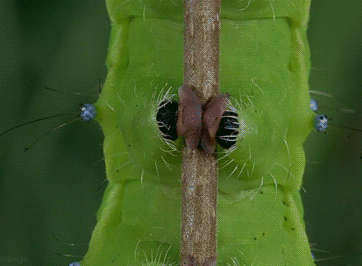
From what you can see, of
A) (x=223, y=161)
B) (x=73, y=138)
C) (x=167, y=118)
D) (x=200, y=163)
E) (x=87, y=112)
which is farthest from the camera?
(x=73, y=138)

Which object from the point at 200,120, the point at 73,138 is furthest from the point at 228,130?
the point at 73,138

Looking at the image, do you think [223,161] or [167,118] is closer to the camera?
[167,118]

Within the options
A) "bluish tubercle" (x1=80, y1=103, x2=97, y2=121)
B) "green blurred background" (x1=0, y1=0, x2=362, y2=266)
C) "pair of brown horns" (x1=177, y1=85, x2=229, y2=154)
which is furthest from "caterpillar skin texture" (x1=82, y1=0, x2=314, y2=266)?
"green blurred background" (x1=0, y1=0, x2=362, y2=266)

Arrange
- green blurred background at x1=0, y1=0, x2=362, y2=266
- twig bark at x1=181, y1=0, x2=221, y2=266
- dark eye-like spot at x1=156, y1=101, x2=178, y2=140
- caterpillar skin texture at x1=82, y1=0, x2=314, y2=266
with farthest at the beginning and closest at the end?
green blurred background at x1=0, y1=0, x2=362, y2=266 → caterpillar skin texture at x1=82, y1=0, x2=314, y2=266 → dark eye-like spot at x1=156, y1=101, x2=178, y2=140 → twig bark at x1=181, y1=0, x2=221, y2=266

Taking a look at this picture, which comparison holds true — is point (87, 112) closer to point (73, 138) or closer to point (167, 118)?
point (167, 118)

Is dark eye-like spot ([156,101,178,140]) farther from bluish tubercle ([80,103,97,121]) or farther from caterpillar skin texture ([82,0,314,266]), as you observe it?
bluish tubercle ([80,103,97,121])

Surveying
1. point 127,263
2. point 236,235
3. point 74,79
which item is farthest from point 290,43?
point 74,79
